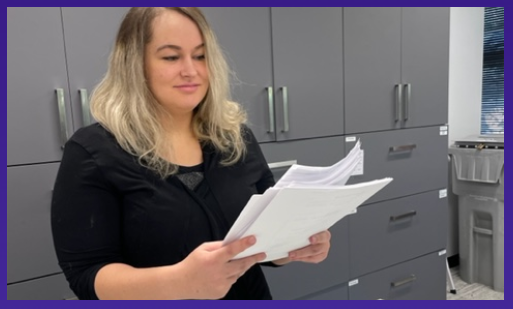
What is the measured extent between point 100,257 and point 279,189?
1.47 feet

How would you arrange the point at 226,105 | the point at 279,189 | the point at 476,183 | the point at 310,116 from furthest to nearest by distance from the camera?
1. the point at 476,183
2. the point at 310,116
3. the point at 226,105
4. the point at 279,189

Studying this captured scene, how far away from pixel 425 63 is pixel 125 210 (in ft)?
6.80

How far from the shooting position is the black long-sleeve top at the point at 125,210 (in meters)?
0.81

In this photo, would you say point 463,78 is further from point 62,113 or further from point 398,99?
point 62,113

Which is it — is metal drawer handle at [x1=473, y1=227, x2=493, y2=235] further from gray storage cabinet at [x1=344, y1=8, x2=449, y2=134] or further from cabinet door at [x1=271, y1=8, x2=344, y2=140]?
cabinet door at [x1=271, y1=8, x2=344, y2=140]

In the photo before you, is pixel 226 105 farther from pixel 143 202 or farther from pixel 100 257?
pixel 100 257

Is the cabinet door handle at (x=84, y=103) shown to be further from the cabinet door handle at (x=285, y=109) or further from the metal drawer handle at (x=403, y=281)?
the metal drawer handle at (x=403, y=281)

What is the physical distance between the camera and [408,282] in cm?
248

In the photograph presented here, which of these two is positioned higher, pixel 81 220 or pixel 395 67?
pixel 395 67

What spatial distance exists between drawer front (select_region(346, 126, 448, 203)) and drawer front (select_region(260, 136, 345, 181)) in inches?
3.5

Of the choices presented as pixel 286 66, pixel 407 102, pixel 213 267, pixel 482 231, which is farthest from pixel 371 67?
pixel 213 267

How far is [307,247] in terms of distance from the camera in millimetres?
849

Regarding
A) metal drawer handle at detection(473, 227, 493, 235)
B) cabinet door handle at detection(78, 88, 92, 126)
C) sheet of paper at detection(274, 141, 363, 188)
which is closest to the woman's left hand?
sheet of paper at detection(274, 141, 363, 188)

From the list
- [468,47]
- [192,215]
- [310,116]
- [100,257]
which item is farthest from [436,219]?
[100,257]
